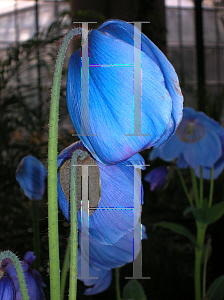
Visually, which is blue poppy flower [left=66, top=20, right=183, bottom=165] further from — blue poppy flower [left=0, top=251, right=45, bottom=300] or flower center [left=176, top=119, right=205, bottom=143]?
flower center [left=176, top=119, right=205, bottom=143]

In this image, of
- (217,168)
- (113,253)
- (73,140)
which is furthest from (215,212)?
(73,140)

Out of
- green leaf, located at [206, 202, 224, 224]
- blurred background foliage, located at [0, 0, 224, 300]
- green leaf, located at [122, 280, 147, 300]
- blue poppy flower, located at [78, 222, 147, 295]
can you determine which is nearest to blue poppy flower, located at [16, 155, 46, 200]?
blue poppy flower, located at [78, 222, 147, 295]

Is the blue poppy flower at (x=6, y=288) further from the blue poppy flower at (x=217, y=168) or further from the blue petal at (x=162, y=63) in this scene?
the blue poppy flower at (x=217, y=168)

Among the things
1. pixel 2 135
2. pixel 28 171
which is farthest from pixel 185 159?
pixel 2 135

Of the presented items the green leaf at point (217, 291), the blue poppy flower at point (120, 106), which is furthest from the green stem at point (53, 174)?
the green leaf at point (217, 291)

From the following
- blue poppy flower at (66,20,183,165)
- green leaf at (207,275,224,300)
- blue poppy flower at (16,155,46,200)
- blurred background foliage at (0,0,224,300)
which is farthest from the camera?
blurred background foliage at (0,0,224,300)

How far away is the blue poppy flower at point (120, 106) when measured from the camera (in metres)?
0.13

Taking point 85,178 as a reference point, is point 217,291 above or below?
below

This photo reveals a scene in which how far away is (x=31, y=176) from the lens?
0.24 m

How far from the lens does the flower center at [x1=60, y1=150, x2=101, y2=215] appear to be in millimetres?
151

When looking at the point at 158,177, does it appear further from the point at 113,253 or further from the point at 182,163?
the point at 113,253

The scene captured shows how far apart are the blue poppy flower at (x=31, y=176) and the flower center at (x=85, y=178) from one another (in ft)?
0.24

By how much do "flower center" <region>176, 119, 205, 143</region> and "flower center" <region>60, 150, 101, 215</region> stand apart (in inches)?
12.7

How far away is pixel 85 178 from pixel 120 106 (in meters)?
0.04
